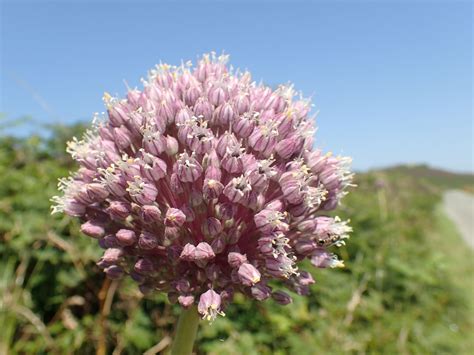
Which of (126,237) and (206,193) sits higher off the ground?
(206,193)

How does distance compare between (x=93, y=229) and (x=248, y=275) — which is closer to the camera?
(x=248, y=275)

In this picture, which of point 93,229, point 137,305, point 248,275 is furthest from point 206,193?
point 137,305

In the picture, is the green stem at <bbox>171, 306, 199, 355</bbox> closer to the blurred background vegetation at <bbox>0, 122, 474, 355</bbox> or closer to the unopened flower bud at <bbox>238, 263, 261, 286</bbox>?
the unopened flower bud at <bbox>238, 263, 261, 286</bbox>

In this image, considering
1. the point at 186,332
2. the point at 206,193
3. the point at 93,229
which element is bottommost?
the point at 186,332

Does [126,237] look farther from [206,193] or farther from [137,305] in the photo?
[137,305]

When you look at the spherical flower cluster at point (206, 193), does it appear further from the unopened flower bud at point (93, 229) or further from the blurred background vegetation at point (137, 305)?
the blurred background vegetation at point (137, 305)

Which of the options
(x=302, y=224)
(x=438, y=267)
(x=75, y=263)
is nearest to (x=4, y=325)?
(x=75, y=263)

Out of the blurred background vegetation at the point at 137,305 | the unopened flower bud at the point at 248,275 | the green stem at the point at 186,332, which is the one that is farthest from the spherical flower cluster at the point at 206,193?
the blurred background vegetation at the point at 137,305
